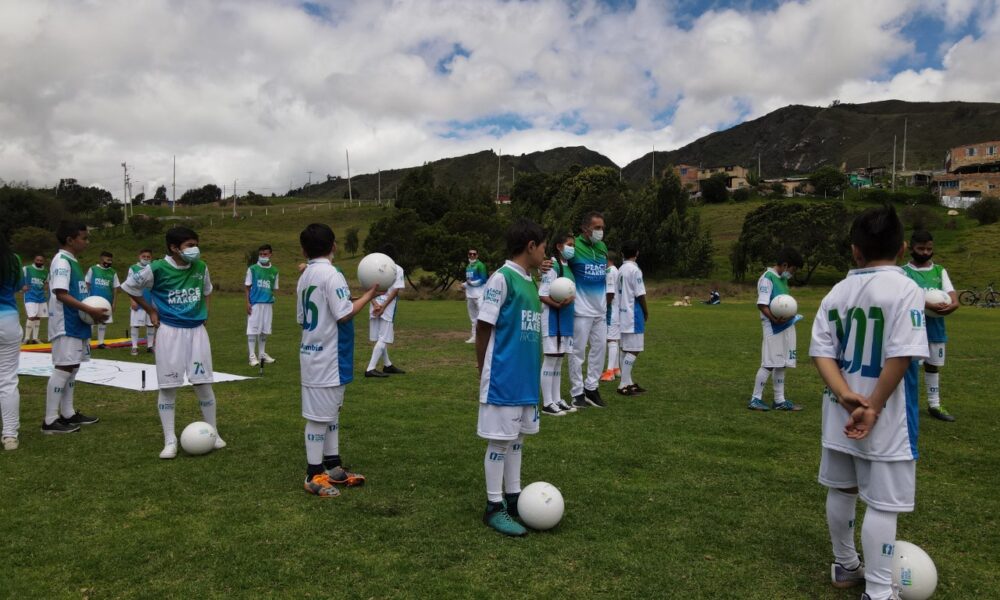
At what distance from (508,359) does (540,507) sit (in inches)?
47.0

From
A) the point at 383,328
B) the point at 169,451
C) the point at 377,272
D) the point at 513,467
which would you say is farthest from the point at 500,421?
the point at 383,328

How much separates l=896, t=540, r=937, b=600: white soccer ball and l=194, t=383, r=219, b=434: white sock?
648cm

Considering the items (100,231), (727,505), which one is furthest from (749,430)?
(100,231)

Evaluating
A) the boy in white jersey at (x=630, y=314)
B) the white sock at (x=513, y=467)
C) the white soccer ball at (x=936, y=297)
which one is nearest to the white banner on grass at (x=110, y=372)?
the boy in white jersey at (x=630, y=314)

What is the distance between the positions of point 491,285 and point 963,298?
40764 millimetres

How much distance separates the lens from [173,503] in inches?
212

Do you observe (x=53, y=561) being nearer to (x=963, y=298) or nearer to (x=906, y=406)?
(x=906, y=406)

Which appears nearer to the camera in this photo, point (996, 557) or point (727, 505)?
point (996, 557)

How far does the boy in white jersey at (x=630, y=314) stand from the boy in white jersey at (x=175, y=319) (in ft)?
21.2

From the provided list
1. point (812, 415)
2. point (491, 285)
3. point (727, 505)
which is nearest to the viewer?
point (491, 285)

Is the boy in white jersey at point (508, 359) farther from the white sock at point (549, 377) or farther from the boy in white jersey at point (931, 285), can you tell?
the boy in white jersey at point (931, 285)

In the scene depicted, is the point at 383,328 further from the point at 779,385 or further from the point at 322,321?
the point at 779,385

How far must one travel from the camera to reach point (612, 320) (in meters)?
11.3

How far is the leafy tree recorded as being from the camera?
51438 millimetres
